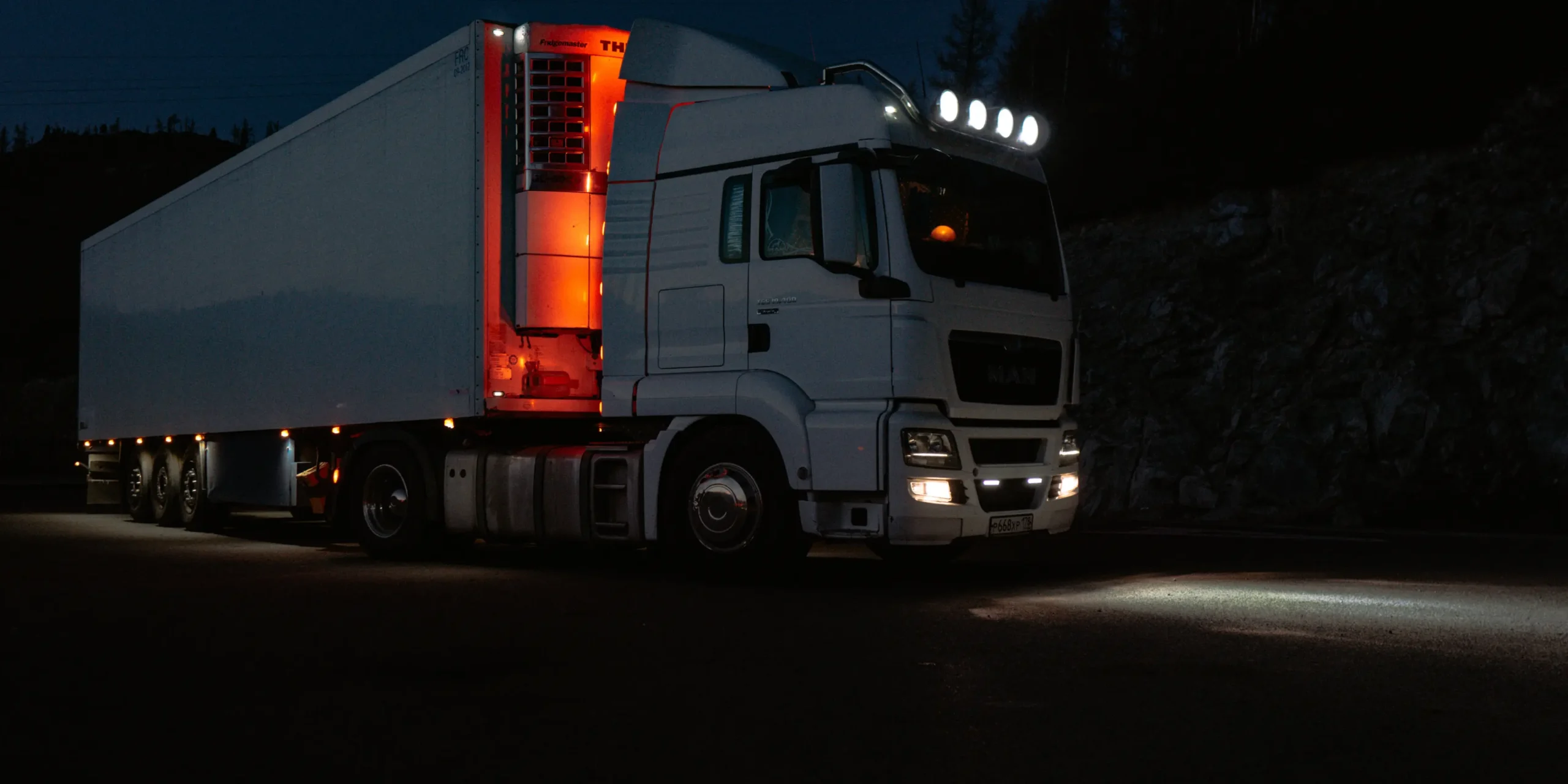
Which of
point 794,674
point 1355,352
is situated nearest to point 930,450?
point 794,674

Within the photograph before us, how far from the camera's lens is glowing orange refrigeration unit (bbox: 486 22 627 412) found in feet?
39.3

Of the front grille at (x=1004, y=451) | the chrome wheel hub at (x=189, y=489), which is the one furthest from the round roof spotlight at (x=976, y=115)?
the chrome wheel hub at (x=189, y=489)

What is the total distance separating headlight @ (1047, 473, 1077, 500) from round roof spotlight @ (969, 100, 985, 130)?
2.64 metres

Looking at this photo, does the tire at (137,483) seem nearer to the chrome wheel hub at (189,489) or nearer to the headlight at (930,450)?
the chrome wheel hub at (189,489)

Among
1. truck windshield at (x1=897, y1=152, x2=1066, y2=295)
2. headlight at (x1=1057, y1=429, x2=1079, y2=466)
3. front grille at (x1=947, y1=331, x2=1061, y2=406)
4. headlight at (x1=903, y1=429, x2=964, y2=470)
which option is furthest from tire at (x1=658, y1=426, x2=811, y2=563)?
headlight at (x1=1057, y1=429, x2=1079, y2=466)

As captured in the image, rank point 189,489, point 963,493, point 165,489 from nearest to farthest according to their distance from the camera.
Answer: point 963,493 → point 189,489 → point 165,489

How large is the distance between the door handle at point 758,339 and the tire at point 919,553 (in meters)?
2.21

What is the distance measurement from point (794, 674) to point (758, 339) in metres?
3.96

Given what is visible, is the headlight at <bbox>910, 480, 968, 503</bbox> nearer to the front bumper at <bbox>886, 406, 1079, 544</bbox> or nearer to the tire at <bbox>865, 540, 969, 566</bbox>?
the front bumper at <bbox>886, 406, 1079, 544</bbox>

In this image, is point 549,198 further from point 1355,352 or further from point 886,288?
point 1355,352

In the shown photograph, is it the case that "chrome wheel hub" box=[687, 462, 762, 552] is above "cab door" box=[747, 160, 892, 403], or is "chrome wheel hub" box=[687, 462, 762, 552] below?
below

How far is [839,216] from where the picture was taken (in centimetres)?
988

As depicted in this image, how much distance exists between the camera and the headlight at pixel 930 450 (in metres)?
9.86

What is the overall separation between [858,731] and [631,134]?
6924mm
